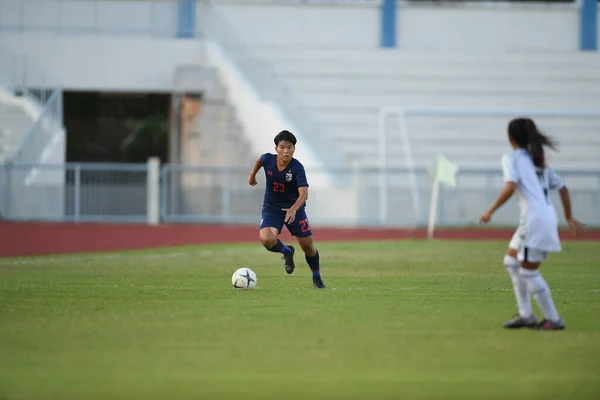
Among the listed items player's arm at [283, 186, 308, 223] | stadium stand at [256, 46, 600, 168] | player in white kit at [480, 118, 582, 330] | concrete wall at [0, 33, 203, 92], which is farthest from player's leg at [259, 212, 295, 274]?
concrete wall at [0, 33, 203, 92]

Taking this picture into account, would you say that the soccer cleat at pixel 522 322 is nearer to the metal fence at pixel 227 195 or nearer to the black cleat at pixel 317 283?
the black cleat at pixel 317 283

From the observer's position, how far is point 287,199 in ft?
45.6

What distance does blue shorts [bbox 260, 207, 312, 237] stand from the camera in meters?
13.6

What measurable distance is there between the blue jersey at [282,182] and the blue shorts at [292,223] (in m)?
0.08

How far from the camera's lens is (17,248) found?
78.2 ft

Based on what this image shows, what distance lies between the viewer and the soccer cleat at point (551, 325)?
9.74 metres

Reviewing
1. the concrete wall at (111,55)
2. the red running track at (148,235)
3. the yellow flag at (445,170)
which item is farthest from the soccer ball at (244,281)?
the concrete wall at (111,55)

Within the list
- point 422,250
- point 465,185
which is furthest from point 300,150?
point 422,250

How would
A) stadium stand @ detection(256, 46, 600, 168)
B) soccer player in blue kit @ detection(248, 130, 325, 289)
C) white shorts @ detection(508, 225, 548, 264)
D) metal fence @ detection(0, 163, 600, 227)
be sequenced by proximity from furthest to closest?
stadium stand @ detection(256, 46, 600, 168), metal fence @ detection(0, 163, 600, 227), soccer player in blue kit @ detection(248, 130, 325, 289), white shorts @ detection(508, 225, 548, 264)

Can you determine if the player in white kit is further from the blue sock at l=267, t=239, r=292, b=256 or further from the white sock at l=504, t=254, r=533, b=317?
the blue sock at l=267, t=239, r=292, b=256

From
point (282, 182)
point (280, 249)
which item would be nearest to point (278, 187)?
point (282, 182)

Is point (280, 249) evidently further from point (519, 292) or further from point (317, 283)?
point (519, 292)

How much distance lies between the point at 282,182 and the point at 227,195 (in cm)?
→ 1906

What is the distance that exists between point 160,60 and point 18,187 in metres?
8.59
